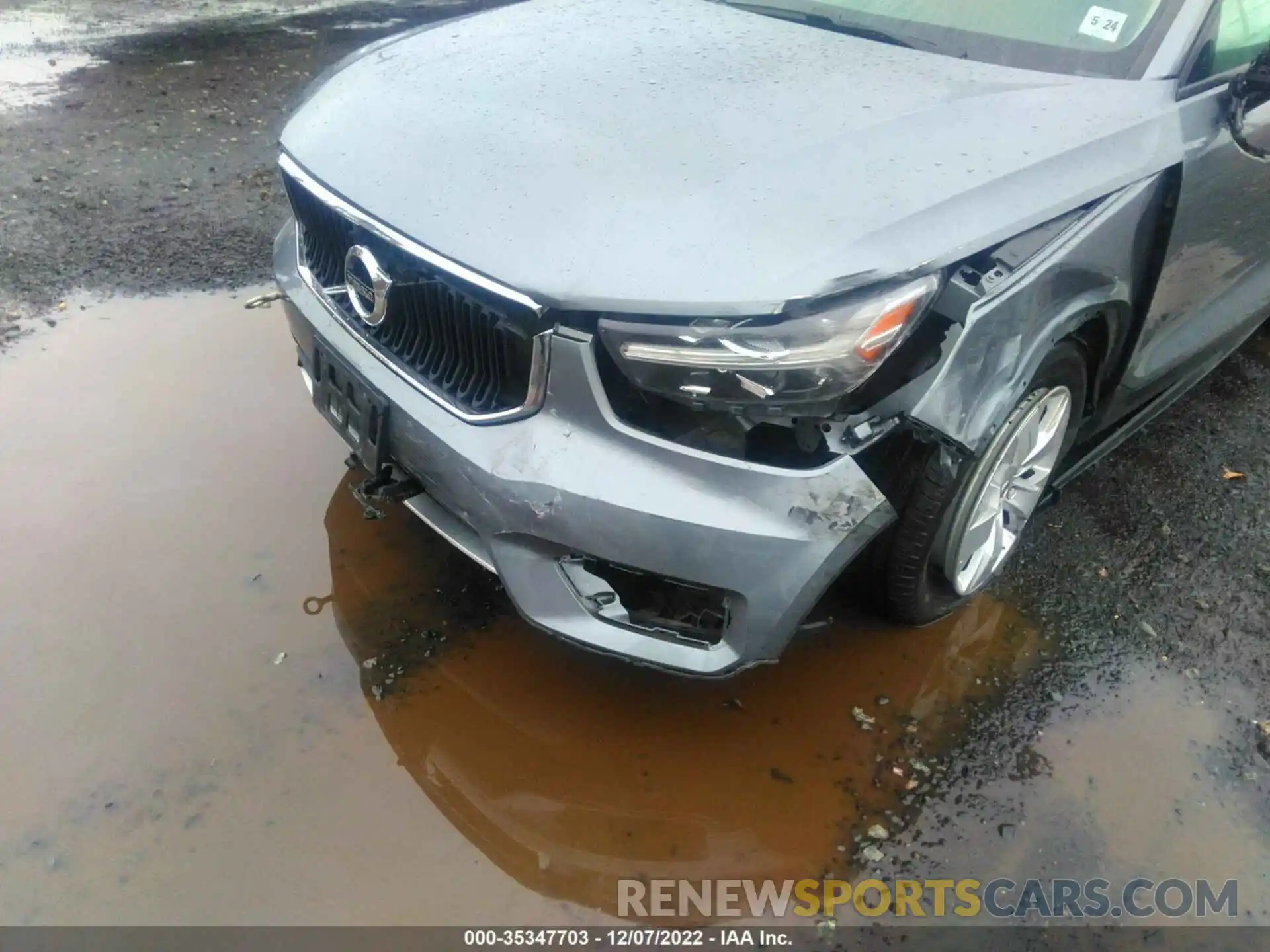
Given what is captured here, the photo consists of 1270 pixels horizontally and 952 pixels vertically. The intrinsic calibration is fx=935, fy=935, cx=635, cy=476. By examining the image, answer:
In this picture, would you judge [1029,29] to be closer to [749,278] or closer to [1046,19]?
[1046,19]

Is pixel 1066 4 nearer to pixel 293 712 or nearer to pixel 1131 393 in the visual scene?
pixel 1131 393

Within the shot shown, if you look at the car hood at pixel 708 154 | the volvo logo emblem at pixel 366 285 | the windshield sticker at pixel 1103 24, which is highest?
the windshield sticker at pixel 1103 24

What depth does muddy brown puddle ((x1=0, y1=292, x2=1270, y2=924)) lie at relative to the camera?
197 cm

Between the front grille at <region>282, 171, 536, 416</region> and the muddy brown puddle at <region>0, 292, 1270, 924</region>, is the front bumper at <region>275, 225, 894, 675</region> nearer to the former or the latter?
the front grille at <region>282, 171, 536, 416</region>

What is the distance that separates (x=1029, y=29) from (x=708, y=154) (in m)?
1.14

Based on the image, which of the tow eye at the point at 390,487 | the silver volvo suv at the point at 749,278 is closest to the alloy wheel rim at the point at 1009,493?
the silver volvo suv at the point at 749,278

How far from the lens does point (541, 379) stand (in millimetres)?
1875

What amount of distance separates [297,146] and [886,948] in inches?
90.3

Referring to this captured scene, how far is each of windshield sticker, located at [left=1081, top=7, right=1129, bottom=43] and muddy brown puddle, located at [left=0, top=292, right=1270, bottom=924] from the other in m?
1.57

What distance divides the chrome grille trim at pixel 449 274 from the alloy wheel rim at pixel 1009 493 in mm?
1047

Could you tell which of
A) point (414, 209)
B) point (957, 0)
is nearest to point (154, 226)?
point (414, 209)

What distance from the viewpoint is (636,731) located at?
7.54 feet

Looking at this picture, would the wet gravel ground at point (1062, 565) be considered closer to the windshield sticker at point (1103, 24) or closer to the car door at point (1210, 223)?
the car door at point (1210, 223)

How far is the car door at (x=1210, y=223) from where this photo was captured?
238 centimetres
